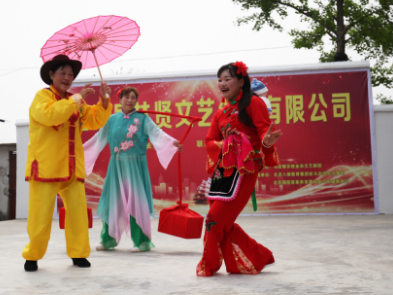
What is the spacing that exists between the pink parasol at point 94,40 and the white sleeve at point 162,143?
97cm

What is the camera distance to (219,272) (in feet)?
9.45

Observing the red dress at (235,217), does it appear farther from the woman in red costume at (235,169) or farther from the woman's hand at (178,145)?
the woman's hand at (178,145)

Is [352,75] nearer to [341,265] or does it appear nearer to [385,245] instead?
[385,245]

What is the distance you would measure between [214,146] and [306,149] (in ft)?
14.6

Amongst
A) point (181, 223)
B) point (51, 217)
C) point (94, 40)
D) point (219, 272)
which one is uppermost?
point (94, 40)

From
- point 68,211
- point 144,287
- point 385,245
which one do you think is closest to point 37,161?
point 68,211

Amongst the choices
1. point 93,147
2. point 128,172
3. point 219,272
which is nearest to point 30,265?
point 219,272

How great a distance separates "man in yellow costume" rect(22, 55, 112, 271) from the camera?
301 cm

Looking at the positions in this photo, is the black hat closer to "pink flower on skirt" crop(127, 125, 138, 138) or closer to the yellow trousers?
the yellow trousers

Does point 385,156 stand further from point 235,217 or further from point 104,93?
point 104,93

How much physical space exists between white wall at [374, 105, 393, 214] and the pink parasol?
15.7 feet

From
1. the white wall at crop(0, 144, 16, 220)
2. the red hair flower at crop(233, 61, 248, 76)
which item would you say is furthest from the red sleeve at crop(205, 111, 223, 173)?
the white wall at crop(0, 144, 16, 220)

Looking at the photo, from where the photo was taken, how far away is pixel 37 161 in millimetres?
3062

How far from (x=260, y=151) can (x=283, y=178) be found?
4375mm
